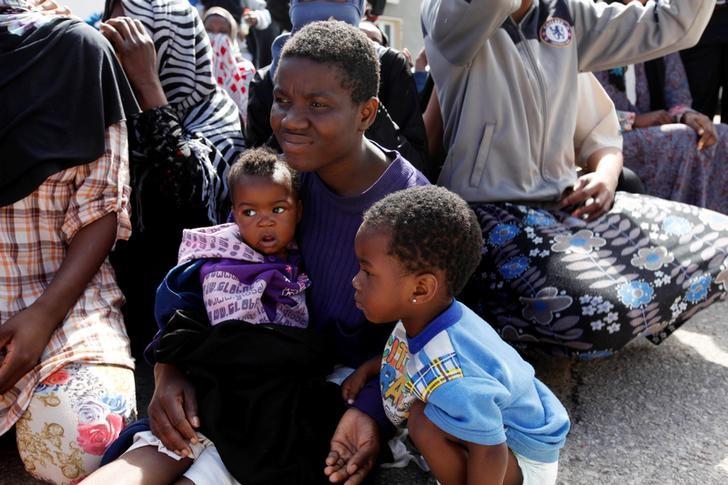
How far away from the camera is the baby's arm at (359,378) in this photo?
1.80 meters

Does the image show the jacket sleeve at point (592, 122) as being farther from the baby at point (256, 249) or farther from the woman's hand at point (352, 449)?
the woman's hand at point (352, 449)

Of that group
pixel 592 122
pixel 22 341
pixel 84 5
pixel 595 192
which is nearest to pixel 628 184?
pixel 592 122

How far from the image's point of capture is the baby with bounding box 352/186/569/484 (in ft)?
4.78

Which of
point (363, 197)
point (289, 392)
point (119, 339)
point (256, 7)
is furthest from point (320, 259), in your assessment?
point (256, 7)

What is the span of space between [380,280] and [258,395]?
1.54 feet

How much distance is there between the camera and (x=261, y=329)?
1.77 m

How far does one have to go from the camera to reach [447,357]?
4.95 ft

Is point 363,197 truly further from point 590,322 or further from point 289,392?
point 590,322

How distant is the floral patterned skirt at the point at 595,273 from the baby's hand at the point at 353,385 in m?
0.70

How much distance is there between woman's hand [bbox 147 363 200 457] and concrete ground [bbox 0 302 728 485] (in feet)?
1.81

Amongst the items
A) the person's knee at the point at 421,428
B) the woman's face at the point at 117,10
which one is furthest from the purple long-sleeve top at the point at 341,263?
the woman's face at the point at 117,10

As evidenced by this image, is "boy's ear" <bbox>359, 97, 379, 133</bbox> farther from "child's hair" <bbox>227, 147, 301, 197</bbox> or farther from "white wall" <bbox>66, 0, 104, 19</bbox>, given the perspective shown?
"white wall" <bbox>66, 0, 104, 19</bbox>

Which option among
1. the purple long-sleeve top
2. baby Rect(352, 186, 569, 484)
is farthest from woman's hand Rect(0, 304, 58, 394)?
baby Rect(352, 186, 569, 484)

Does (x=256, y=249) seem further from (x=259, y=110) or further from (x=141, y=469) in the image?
(x=259, y=110)
